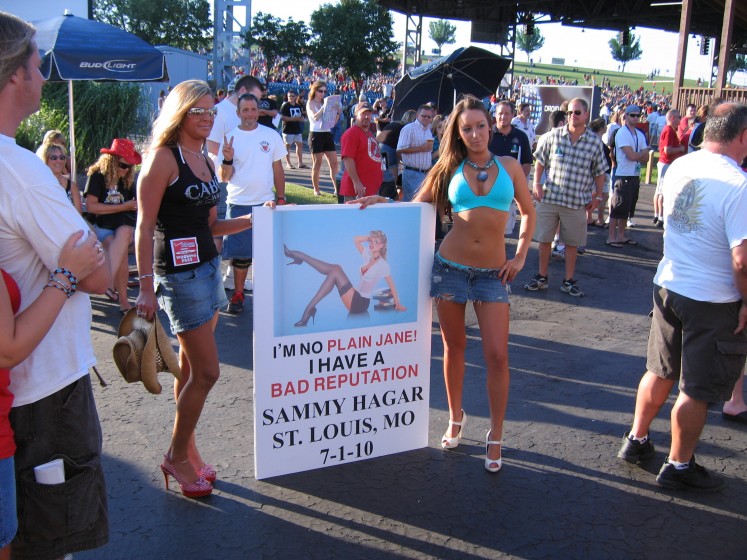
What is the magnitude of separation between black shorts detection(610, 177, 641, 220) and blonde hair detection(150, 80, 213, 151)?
8.10 meters

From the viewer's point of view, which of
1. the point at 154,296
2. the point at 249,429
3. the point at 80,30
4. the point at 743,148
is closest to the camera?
the point at 154,296

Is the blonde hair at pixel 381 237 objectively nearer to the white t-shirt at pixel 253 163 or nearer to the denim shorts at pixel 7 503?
the denim shorts at pixel 7 503

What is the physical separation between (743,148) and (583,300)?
4.13 m

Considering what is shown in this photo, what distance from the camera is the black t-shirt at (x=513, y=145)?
8.76 m

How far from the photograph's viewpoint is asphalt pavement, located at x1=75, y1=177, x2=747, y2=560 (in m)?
3.18

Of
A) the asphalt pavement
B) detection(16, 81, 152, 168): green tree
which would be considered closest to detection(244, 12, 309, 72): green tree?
detection(16, 81, 152, 168): green tree

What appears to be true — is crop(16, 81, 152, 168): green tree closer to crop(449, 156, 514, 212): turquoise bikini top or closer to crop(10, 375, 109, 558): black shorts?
crop(449, 156, 514, 212): turquoise bikini top

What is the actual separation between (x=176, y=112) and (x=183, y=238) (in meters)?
0.58

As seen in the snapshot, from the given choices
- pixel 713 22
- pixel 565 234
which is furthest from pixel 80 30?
pixel 713 22

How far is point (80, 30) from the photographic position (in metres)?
8.55

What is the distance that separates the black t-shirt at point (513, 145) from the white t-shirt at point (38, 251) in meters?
7.26

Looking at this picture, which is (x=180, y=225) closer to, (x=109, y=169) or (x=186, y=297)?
(x=186, y=297)

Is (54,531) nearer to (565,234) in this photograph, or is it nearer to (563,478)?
(563,478)

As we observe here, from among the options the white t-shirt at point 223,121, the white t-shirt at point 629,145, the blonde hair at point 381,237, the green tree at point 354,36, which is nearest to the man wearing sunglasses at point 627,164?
the white t-shirt at point 629,145
